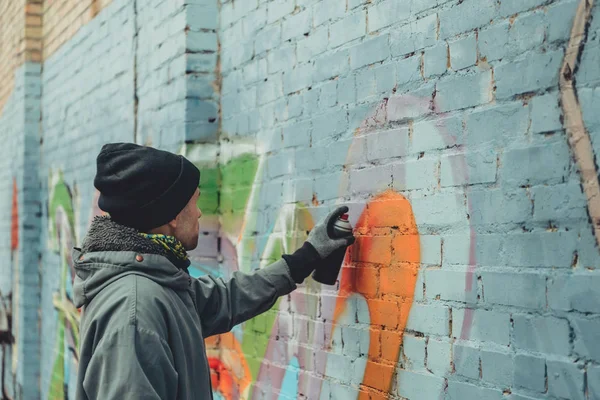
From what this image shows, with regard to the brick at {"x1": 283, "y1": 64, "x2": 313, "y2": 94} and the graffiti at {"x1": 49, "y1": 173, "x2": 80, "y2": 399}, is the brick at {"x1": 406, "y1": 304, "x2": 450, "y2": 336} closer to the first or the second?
the brick at {"x1": 283, "y1": 64, "x2": 313, "y2": 94}

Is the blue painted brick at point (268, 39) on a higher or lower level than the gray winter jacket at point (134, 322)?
higher

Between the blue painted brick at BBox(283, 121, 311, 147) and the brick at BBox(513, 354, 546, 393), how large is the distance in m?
1.36

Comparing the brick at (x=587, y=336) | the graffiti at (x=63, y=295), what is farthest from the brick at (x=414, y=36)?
the graffiti at (x=63, y=295)

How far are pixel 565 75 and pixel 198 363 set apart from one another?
4.55 feet

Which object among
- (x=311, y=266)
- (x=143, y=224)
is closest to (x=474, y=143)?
(x=311, y=266)

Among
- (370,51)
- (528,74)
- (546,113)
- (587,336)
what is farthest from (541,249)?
(370,51)

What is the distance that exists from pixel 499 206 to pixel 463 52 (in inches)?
20.1

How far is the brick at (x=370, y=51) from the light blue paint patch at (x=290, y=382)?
4.07 feet

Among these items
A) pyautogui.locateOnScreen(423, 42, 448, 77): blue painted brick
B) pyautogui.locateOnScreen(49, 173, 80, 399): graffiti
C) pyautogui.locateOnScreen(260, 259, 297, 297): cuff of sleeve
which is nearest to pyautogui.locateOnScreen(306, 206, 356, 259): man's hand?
pyautogui.locateOnScreen(260, 259, 297, 297): cuff of sleeve

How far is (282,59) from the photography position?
11.7ft

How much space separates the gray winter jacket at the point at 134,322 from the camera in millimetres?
2334

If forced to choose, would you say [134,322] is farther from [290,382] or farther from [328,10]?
[328,10]

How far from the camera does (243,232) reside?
3824 mm

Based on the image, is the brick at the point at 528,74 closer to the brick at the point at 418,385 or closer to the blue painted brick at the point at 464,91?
the blue painted brick at the point at 464,91
